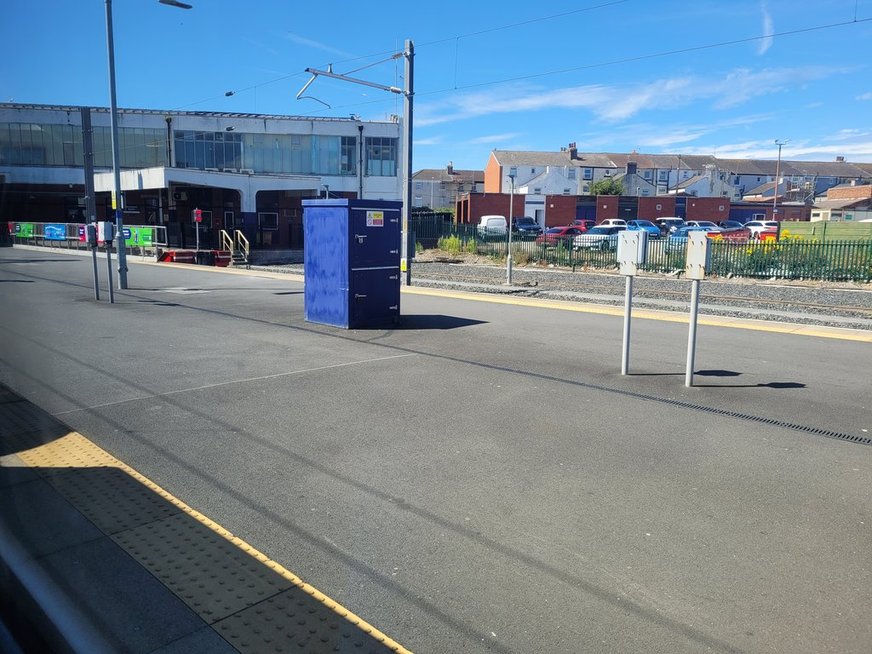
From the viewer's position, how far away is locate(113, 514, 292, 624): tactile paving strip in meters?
3.66

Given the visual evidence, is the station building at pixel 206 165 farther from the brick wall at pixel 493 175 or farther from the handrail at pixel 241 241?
the brick wall at pixel 493 175

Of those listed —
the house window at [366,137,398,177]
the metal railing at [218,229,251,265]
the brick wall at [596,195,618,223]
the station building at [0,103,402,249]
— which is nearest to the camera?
the metal railing at [218,229,251,265]

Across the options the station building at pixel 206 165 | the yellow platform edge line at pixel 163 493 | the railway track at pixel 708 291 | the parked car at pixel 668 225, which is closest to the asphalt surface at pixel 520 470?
the yellow platform edge line at pixel 163 493

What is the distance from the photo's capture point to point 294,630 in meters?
3.40

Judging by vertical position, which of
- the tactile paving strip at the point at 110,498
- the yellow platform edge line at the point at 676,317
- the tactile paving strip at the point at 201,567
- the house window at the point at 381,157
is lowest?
the tactile paving strip at the point at 201,567

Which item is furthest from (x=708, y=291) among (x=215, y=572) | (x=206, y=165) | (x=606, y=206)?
(x=606, y=206)

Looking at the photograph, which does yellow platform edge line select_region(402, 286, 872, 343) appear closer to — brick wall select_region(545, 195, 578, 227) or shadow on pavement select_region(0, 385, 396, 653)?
shadow on pavement select_region(0, 385, 396, 653)

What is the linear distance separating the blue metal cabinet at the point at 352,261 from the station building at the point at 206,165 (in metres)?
29.0

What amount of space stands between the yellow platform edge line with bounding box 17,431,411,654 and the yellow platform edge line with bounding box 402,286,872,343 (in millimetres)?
11431

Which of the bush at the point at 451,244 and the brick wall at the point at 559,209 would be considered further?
the brick wall at the point at 559,209

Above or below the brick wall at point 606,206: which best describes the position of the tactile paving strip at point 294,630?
below

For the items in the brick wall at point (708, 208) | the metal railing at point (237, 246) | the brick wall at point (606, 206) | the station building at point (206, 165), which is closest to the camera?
the metal railing at point (237, 246)

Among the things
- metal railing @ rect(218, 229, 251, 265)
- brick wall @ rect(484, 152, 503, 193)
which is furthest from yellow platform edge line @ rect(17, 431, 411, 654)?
brick wall @ rect(484, 152, 503, 193)

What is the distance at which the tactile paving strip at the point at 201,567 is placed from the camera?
3.66m
